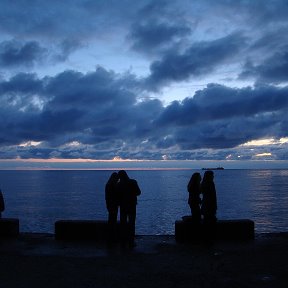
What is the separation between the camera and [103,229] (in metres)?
10.8

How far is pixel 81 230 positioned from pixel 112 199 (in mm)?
1494

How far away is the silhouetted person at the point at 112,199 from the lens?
10148 mm

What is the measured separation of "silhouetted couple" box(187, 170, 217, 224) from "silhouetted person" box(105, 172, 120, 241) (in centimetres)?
194

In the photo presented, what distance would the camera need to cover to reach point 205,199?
33.8ft

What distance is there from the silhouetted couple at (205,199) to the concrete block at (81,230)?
2.48 m

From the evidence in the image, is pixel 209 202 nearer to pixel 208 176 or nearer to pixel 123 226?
pixel 208 176

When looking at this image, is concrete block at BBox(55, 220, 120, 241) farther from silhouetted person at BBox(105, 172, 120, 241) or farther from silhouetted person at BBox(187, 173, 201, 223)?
silhouetted person at BBox(187, 173, 201, 223)

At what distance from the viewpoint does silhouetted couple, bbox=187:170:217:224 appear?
1025 cm

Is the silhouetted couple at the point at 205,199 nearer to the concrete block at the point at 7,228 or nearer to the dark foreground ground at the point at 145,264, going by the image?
the dark foreground ground at the point at 145,264

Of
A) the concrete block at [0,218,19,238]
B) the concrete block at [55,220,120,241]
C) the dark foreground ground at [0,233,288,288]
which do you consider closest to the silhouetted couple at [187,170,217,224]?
the dark foreground ground at [0,233,288,288]

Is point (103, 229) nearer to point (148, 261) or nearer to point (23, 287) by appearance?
point (148, 261)

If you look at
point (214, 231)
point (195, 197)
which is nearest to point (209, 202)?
point (195, 197)

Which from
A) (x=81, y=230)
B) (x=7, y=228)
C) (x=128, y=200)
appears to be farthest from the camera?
(x=7, y=228)

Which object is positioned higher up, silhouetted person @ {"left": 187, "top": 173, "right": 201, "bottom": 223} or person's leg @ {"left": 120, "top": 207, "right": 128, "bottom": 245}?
silhouetted person @ {"left": 187, "top": 173, "right": 201, "bottom": 223}
